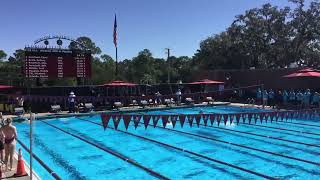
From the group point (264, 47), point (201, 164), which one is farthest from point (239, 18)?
point (201, 164)

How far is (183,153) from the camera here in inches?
557

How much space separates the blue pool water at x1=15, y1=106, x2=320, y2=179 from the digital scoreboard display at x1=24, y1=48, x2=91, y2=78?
639 centimetres

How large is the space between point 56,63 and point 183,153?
1629cm

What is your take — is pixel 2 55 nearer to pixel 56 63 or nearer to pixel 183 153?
pixel 56 63

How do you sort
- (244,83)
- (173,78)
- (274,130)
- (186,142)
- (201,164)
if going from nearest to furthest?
(201,164) → (186,142) → (274,130) → (244,83) → (173,78)

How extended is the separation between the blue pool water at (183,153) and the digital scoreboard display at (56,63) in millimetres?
6389

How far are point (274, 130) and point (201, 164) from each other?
775 cm

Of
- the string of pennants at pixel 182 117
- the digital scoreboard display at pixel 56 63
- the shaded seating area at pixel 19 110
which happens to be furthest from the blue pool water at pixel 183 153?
the digital scoreboard display at pixel 56 63

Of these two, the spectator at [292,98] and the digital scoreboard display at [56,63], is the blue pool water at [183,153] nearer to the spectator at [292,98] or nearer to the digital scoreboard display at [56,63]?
the spectator at [292,98]

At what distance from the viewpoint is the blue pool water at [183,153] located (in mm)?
11555

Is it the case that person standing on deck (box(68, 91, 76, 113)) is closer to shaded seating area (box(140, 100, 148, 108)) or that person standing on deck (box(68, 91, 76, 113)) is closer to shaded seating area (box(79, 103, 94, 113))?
shaded seating area (box(79, 103, 94, 113))

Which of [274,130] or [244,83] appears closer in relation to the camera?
[274,130]

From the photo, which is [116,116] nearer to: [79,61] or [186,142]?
[186,142]

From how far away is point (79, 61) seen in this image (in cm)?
2898
